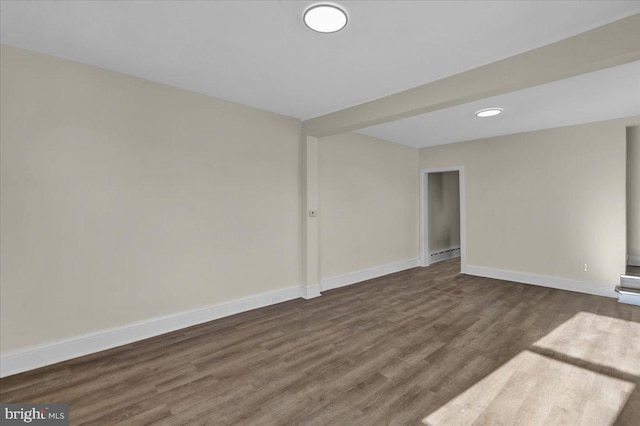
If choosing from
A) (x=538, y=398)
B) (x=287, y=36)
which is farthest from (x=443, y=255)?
(x=287, y=36)

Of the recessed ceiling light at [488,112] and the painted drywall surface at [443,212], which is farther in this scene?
the painted drywall surface at [443,212]

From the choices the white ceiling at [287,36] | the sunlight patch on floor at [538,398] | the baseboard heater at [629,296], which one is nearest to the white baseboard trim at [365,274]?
the sunlight patch on floor at [538,398]

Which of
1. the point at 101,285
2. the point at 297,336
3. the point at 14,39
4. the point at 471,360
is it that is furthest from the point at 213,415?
the point at 14,39

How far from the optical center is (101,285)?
2.79 m

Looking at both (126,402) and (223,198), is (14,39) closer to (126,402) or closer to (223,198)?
(223,198)

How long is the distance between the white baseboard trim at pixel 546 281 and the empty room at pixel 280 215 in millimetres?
38

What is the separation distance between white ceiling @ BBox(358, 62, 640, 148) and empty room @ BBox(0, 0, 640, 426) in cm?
5

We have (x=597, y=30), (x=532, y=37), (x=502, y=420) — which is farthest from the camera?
(x=532, y=37)

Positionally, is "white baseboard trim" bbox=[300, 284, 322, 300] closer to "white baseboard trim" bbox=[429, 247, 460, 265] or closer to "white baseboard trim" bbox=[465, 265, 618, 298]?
"white baseboard trim" bbox=[465, 265, 618, 298]

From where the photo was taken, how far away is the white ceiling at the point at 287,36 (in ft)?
6.23

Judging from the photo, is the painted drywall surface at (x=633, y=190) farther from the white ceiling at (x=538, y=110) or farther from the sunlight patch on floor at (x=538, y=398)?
the sunlight patch on floor at (x=538, y=398)

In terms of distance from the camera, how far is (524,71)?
241 centimetres

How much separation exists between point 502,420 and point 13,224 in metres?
3.97

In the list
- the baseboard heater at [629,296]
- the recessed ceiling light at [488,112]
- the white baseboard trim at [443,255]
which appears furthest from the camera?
the white baseboard trim at [443,255]
